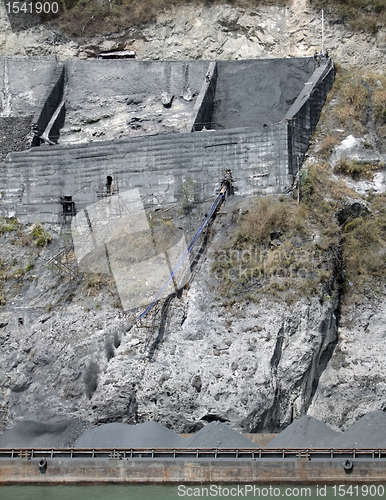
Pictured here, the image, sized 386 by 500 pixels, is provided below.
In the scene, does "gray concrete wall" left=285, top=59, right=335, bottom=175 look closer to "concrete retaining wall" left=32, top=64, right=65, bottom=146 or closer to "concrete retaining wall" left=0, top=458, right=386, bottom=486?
"concrete retaining wall" left=32, top=64, right=65, bottom=146

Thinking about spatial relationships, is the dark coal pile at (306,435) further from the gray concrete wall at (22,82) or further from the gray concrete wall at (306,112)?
the gray concrete wall at (22,82)

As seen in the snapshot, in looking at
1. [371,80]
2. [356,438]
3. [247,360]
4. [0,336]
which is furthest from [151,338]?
[371,80]

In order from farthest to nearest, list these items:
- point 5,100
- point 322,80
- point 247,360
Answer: point 5,100
point 322,80
point 247,360

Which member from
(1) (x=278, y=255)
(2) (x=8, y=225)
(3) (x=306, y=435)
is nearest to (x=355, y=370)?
(3) (x=306, y=435)

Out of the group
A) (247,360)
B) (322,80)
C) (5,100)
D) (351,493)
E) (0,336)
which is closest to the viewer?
(351,493)

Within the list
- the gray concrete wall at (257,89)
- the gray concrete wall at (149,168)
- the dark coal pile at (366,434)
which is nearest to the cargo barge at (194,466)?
the dark coal pile at (366,434)

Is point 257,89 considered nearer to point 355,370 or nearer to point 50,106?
point 50,106

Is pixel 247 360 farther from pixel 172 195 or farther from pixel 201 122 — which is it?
pixel 201 122
